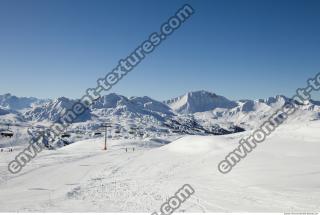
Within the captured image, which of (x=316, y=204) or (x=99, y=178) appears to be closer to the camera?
(x=316, y=204)

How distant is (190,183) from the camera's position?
80.2ft

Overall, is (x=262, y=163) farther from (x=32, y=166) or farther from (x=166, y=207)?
(x=32, y=166)

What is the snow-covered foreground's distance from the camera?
1816 centimetres

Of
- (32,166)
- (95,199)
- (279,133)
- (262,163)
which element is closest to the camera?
(95,199)

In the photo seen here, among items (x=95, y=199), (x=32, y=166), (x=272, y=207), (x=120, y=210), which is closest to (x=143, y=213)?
(x=120, y=210)

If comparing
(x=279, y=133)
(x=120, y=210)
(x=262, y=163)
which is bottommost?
(x=120, y=210)

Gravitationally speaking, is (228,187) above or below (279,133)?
below

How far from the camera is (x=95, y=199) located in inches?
812

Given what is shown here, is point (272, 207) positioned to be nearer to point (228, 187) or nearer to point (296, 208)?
point (296, 208)

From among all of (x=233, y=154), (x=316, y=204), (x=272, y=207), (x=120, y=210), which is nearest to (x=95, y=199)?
(x=120, y=210)

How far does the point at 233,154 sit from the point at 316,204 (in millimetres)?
18220

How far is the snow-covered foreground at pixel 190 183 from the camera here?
1816cm

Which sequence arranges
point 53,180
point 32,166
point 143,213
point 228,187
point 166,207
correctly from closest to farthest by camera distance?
point 143,213
point 166,207
point 228,187
point 53,180
point 32,166

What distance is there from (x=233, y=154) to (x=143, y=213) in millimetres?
20664
